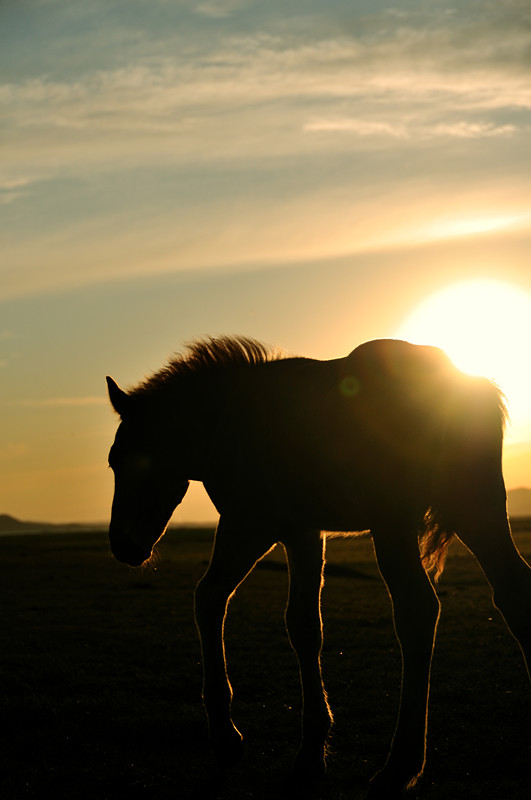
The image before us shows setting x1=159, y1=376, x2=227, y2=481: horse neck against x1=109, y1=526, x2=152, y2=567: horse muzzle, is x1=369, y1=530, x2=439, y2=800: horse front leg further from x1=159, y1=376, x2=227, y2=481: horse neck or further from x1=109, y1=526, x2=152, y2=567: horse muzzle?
x1=109, y1=526, x2=152, y2=567: horse muzzle

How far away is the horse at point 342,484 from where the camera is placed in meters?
5.56

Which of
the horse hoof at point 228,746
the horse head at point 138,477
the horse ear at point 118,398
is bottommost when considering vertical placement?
the horse hoof at point 228,746

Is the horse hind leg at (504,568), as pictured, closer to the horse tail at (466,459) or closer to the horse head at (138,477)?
the horse tail at (466,459)

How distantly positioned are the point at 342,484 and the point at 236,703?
382cm

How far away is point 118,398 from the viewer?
7.08 meters

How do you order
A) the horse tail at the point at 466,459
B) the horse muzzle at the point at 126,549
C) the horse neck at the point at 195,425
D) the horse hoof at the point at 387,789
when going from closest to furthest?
the horse hoof at the point at 387,789 < the horse tail at the point at 466,459 < the horse neck at the point at 195,425 < the horse muzzle at the point at 126,549

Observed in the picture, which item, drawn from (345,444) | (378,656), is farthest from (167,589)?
(345,444)

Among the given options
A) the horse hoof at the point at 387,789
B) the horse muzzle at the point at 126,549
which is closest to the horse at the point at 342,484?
the horse hoof at the point at 387,789

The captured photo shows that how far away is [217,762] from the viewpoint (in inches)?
247

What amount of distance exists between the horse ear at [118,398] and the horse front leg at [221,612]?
154cm

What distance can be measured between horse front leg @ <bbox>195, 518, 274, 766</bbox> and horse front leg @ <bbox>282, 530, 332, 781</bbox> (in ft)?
1.83

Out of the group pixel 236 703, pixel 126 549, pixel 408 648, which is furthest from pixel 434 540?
pixel 236 703

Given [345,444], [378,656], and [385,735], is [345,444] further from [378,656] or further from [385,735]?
[378,656]

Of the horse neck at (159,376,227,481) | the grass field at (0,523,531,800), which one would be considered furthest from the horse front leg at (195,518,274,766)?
the horse neck at (159,376,227,481)
